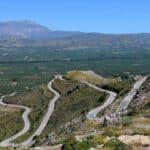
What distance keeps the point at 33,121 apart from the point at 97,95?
55.5ft

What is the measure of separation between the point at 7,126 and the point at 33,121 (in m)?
4.99

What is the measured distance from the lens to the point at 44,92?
137 metres

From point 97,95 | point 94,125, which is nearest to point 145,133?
point 94,125

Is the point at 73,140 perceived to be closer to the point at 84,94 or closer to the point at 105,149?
the point at 105,149

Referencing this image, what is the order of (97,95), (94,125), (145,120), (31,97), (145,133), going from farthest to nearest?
(31,97), (97,95), (94,125), (145,120), (145,133)

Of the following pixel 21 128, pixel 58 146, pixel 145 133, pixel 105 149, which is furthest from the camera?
pixel 21 128

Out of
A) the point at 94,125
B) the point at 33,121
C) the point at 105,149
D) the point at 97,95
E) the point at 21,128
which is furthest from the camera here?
the point at 97,95

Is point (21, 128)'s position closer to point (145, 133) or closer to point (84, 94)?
point (84, 94)

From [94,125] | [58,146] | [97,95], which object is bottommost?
[97,95]

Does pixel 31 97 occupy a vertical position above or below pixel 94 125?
below

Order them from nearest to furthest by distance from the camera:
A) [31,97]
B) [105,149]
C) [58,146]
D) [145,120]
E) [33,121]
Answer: [105,149] → [58,146] → [145,120] → [33,121] → [31,97]

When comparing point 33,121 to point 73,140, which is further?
point 33,121

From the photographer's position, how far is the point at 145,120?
40.0 meters

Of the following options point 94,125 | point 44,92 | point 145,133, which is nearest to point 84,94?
point 44,92
